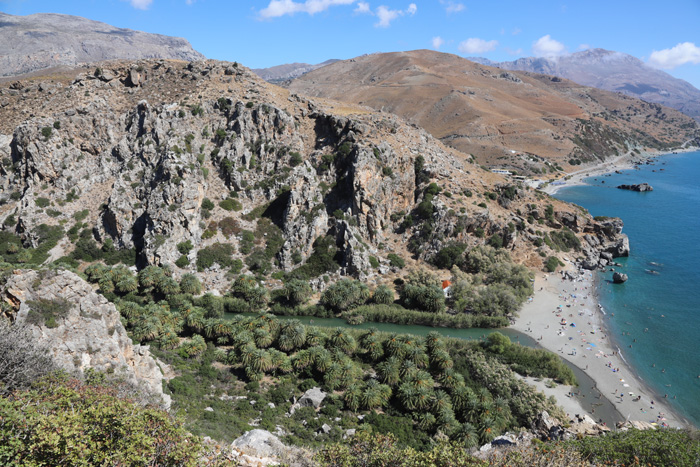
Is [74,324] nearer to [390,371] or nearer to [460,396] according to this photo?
[390,371]

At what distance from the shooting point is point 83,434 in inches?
614

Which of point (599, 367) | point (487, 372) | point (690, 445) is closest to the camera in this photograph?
point (690, 445)

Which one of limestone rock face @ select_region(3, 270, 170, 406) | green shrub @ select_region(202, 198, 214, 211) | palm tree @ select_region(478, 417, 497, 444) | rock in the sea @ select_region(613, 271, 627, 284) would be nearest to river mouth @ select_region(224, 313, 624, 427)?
palm tree @ select_region(478, 417, 497, 444)

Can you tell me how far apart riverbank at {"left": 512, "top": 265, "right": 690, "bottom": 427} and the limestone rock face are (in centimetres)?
4797

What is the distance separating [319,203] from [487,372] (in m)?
47.3

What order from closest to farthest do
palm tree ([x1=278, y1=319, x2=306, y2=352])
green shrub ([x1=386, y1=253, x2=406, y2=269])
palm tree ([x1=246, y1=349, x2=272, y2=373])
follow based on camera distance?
1. palm tree ([x1=246, y1=349, x2=272, y2=373])
2. palm tree ([x1=278, y1=319, x2=306, y2=352])
3. green shrub ([x1=386, y1=253, x2=406, y2=269])

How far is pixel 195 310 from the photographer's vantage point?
55.1 meters

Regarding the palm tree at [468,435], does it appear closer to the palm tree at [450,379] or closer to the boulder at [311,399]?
the palm tree at [450,379]

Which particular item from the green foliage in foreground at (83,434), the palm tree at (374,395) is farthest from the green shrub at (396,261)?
the green foliage in foreground at (83,434)

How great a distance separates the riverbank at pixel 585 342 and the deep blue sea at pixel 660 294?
1970 mm

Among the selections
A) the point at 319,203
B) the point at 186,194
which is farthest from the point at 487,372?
the point at 186,194

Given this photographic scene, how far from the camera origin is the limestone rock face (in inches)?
1101

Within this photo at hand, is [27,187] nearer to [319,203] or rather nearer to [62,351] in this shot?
[319,203]

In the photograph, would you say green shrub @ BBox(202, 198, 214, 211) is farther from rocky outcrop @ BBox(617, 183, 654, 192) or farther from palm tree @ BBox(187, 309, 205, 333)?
rocky outcrop @ BBox(617, 183, 654, 192)
